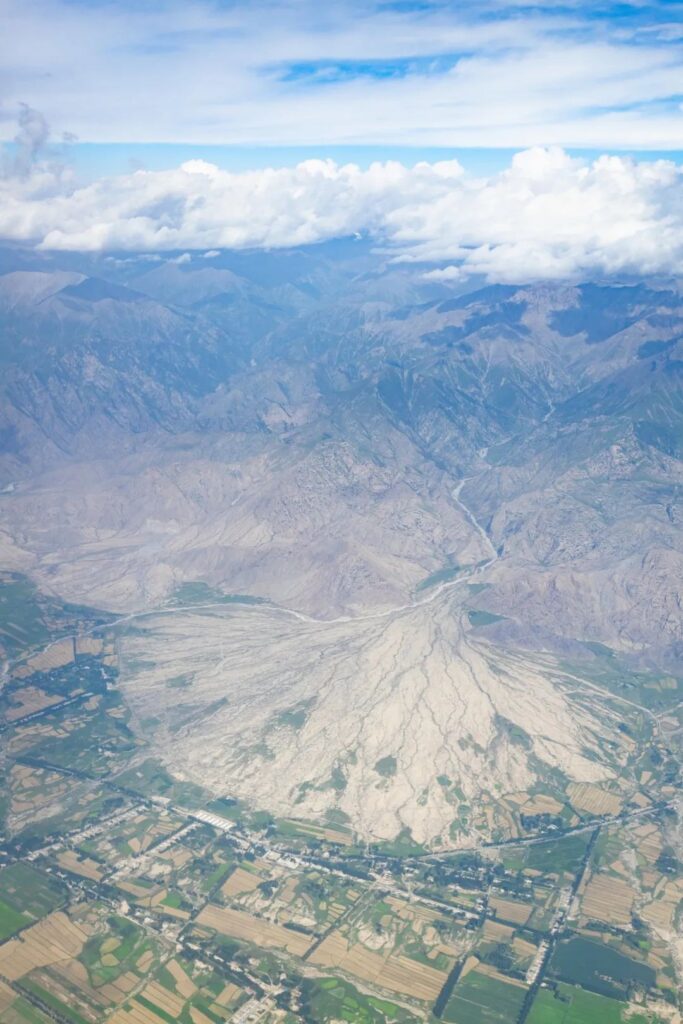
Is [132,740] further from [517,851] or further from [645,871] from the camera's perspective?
[645,871]

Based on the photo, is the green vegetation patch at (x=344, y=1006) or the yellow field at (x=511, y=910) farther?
the yellow field at (x=511, y=910)

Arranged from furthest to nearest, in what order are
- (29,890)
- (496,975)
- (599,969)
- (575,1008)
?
(29,890) < (599,969) < (496,975) < (575,1008)

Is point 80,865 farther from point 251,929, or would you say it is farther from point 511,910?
point 511,910

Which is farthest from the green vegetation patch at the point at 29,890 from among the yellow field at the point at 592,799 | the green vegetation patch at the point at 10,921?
the yellow field at the point at 592,799

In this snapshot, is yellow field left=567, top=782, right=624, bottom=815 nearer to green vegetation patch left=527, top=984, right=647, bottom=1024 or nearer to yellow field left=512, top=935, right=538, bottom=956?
yellow field left=512, top=935, right=538, bottom=956

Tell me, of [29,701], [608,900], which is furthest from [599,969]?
[29,701]

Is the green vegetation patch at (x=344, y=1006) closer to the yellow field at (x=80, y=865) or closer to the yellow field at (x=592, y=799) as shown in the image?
the yellow field at (x=80, y=865)

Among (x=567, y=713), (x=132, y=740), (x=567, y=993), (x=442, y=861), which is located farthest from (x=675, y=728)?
(x=132, y=740)

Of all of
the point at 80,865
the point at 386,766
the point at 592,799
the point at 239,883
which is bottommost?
the point at 239,883
